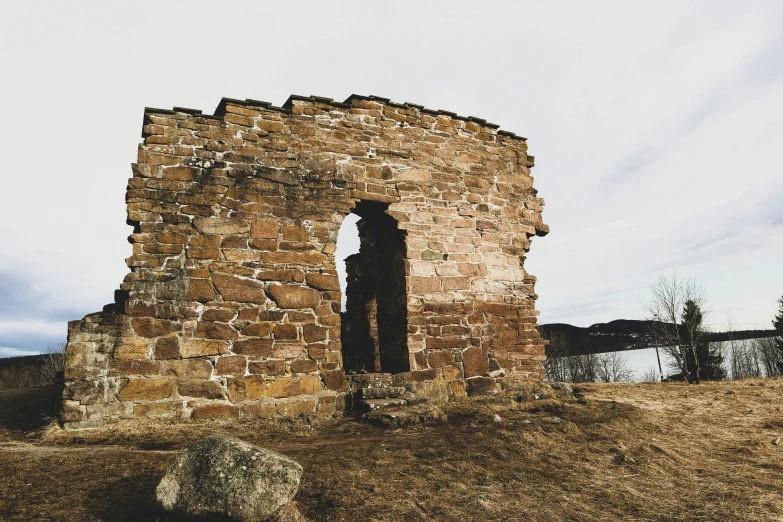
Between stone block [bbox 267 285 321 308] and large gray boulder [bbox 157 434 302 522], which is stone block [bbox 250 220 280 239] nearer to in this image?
stone block [bbox 267 285 321 308]

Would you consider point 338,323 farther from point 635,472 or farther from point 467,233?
point 635,472

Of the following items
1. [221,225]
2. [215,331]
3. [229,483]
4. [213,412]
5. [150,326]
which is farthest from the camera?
[221,225]

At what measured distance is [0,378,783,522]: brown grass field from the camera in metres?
3.33

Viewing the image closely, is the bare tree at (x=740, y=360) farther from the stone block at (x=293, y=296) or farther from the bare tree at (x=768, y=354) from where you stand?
the stone block at (x=293, y=296)

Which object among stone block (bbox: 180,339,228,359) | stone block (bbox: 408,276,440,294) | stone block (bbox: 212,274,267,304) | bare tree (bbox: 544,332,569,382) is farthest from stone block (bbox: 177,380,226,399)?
bare tree (bbox: 544,332,569,382)

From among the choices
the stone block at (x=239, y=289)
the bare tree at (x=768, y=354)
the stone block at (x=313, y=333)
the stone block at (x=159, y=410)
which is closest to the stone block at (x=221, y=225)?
the stone block at (x=239, y=289)

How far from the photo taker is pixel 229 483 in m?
2.86

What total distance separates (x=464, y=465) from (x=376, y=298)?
408cm

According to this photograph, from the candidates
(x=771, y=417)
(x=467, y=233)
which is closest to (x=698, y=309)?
(x=771, y=417)

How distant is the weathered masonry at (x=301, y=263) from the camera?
5.47 meters

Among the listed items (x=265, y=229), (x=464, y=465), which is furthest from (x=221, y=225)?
(x=464, y=465)

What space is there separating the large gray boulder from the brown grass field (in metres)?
0.20

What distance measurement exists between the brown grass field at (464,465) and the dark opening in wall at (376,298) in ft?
4.52

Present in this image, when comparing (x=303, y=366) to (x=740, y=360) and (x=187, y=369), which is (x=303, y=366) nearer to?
(x=187, y=369)
